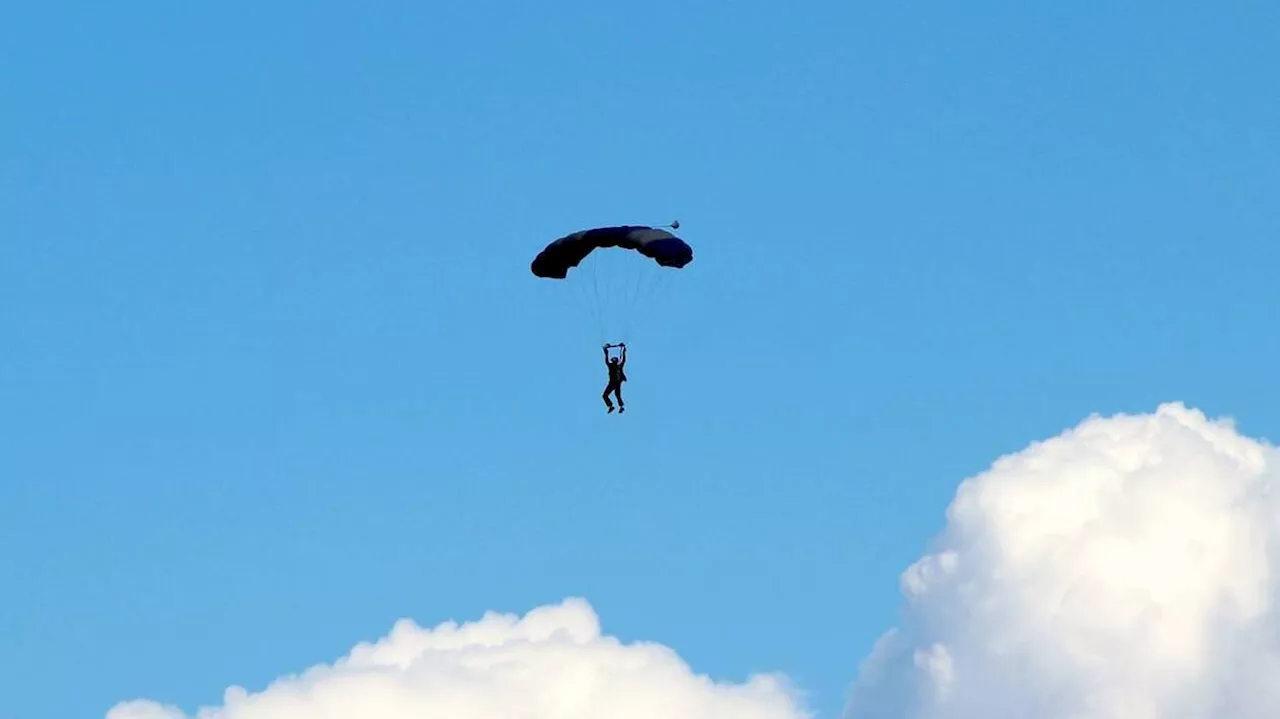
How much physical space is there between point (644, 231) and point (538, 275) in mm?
4889

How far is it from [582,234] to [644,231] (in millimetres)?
3150

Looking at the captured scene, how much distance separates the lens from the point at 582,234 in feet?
452

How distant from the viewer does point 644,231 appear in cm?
13575

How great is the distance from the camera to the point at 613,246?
448 feet

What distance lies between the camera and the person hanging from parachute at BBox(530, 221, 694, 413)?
437ft

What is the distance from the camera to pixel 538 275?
137250mm

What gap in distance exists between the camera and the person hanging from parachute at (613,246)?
437 feet

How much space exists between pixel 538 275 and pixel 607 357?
16.6 feet

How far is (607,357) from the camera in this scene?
135 m

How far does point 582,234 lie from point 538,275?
8.15 ft

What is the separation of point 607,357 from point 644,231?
17.7 ft
